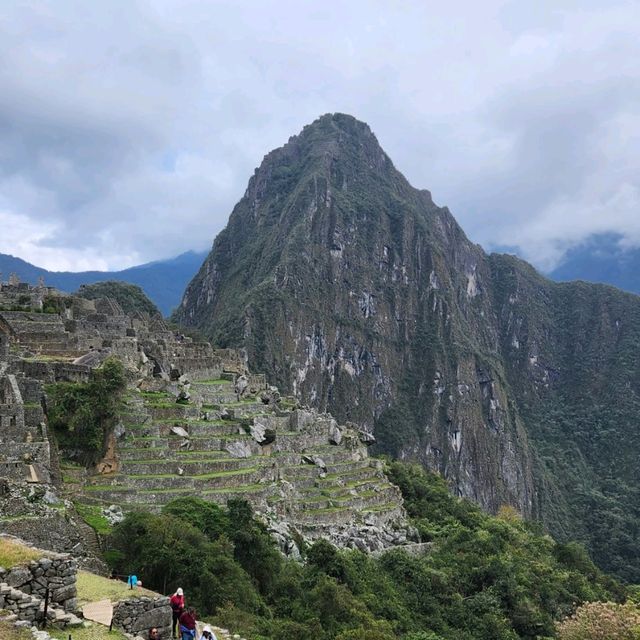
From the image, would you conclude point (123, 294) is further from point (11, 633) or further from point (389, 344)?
point (389, 344)

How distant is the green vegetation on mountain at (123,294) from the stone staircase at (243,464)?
43.3m

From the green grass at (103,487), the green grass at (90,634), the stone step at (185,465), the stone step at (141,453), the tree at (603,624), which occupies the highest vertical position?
the stone step at (141,453)

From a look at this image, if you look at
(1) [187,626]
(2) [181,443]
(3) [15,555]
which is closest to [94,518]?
(2) [181,443]

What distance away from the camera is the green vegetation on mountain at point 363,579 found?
16672 millimetres

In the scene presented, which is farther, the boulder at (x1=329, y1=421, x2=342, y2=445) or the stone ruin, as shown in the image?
the boulder at (x1=329, y1=421, x2=342, y2=445)

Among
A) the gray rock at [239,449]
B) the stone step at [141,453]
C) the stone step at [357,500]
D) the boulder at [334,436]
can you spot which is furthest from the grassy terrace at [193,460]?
the boulder at [334,436]

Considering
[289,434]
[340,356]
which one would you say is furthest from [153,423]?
[340,356]

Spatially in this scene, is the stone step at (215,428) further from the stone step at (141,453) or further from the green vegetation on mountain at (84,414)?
the green vegetation on mountain at (84,414)

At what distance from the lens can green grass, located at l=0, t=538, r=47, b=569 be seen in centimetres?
949

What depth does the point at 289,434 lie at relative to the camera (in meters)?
36.0

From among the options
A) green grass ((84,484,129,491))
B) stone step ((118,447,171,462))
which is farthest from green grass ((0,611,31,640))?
stone step ((118,447,171,462))

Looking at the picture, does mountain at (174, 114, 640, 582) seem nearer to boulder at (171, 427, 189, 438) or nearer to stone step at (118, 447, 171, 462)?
boulder at (171, 427, 189, 438)

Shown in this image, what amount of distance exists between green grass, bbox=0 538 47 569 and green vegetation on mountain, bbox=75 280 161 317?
70764 millimetres

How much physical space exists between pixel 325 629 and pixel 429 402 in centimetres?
Answer: 15930
